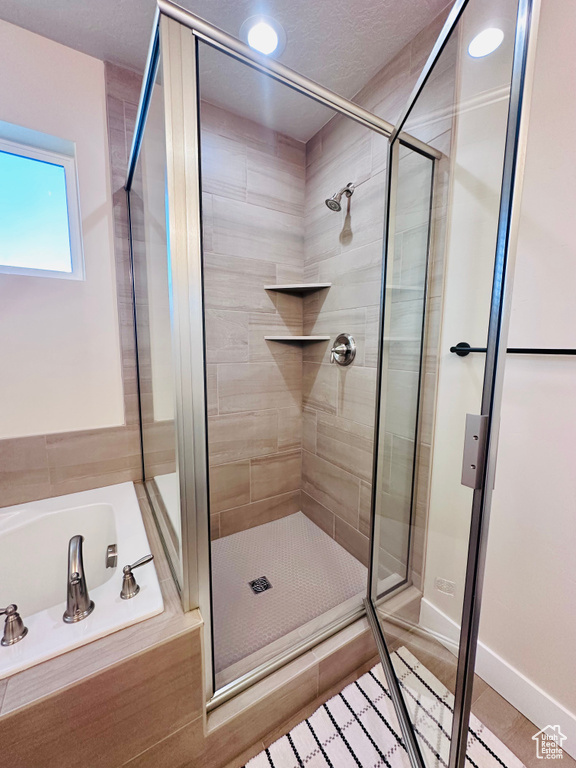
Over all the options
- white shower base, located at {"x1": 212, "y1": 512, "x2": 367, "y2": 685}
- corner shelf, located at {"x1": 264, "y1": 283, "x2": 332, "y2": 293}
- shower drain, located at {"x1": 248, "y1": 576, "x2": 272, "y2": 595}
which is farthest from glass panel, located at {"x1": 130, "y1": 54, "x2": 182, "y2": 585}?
corner shelf, located at {"x1": 264, "y1": 283, "x2": 332, "y2": 293}

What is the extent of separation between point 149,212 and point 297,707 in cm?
175

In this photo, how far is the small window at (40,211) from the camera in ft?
4.40

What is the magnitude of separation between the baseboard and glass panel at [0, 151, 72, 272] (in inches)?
81.9

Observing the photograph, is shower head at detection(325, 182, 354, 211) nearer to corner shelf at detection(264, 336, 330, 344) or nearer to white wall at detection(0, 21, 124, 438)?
corner shelf at detection(264, 336, 330, 344)

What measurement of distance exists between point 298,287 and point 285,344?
1.16 ft

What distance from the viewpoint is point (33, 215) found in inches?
55.0

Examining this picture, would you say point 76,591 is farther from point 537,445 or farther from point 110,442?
point 537,445

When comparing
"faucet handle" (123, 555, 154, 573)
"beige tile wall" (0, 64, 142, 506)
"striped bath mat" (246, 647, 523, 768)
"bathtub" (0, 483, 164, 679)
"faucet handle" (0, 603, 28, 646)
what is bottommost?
"striped bath mat" (246, 647, 523, 768)

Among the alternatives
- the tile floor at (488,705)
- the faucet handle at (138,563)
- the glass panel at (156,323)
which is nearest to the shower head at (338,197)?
the glass panel at (156,323)

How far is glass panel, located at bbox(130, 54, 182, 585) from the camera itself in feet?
2.66

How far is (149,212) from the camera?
3.34 feet

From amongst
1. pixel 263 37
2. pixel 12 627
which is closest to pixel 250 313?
pixel 263 37

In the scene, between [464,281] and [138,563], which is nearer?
[138,563]

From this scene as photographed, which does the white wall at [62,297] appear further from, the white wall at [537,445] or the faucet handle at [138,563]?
the white wall at [537,445]
